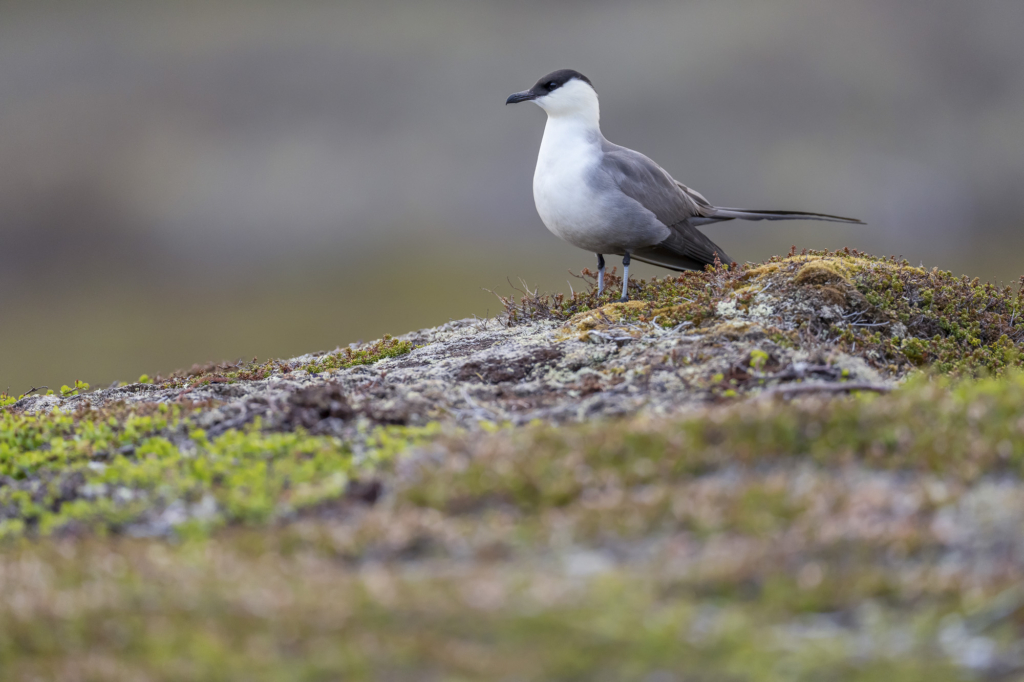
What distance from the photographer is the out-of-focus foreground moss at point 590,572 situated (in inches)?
122

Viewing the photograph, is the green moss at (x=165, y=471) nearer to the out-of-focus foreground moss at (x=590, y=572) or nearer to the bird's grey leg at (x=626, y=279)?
the out-of-focus foreground moss at (x=590, y=572)

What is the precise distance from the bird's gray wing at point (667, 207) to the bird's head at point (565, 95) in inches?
19.2

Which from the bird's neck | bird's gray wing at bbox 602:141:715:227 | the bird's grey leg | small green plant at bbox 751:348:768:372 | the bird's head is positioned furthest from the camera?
the bird's head

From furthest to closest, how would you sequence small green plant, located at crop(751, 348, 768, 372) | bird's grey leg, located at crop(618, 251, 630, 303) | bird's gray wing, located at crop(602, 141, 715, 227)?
bird's gray wing, located at crop(602, 141, 715, 227)
bird's grey leg, located at crop(618, 251, 630, 303)
small green plant, located at crop(751, 348, 768, 372)

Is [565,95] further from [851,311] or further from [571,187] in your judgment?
[851,311]

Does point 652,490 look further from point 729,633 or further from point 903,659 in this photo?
point 903,659

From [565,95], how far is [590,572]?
Result: 23.5ft

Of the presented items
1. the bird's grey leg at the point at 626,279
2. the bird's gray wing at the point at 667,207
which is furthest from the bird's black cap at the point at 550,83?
the bird's grey leg at the point at 626,279

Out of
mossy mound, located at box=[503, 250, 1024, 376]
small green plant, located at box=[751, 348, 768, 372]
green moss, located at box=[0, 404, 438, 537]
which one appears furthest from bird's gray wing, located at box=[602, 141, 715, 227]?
green moss, located at box=[0, 404, 438, 537]

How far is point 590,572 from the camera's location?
3.61 m

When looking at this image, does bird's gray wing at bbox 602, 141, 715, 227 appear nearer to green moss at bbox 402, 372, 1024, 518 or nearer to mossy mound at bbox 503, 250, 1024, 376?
mossy mound at bbox 503, 250, 1024, 376

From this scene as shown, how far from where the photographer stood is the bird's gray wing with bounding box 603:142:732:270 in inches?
366

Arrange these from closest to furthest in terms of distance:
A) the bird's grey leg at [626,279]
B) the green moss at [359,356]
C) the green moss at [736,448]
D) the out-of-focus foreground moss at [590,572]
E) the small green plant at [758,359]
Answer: the out-of-focus foreground moss at [590,572]
the green moss at [736,448]
the small green plant at [758,359]
the green moss at [359,356]
the bird's grey leg at [626,279]

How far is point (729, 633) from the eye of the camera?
3.13 m
